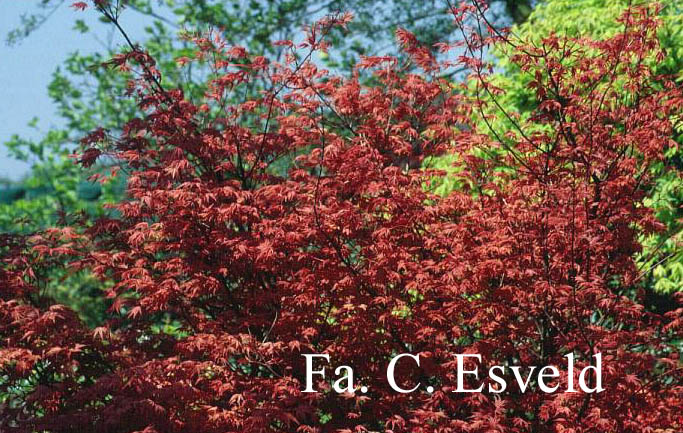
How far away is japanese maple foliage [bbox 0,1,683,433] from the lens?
508 centimetres

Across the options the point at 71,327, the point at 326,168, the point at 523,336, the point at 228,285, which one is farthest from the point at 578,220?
the point at 71,327

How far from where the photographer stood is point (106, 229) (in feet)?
19.0

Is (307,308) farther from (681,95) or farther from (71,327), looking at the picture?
(681,95)

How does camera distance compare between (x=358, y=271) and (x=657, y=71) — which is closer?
(x=358, y=271)

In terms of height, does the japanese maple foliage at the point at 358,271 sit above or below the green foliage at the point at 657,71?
below

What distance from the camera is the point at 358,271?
17.5 feet

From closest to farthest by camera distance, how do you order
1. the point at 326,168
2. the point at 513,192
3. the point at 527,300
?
1. the point at 527,300
2. the point at 513,192
3. the point at 326,168

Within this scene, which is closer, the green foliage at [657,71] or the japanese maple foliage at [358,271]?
the japanese maple foliage at [358,271]

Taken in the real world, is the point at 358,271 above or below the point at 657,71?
below

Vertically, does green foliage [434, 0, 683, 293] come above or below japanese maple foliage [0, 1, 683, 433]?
above

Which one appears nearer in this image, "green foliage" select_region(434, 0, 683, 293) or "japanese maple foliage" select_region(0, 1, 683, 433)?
"japanese maple foliage" select_region(0, 1, 683, 433)

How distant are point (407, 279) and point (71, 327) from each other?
2.22 metres

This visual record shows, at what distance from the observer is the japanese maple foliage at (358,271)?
16.7 ft

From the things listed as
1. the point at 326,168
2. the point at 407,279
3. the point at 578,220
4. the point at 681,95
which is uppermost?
the point at 681,95
